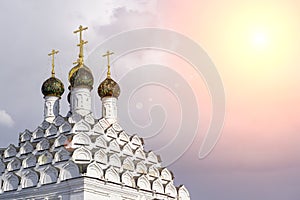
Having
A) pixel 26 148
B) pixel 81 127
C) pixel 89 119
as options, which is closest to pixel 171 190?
pixel 89 119

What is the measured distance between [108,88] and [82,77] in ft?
5.91

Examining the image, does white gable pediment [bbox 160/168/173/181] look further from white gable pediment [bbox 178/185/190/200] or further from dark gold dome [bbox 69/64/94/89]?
dark gold dome [bbox 69/64/94/89]

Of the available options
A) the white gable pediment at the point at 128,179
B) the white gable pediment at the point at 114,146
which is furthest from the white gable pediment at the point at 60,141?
the white gable pediment at the point at 128,179

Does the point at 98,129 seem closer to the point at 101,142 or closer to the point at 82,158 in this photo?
the point at 101,142

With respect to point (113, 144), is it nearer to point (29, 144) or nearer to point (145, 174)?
point (145, 174)

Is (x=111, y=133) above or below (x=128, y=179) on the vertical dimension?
above

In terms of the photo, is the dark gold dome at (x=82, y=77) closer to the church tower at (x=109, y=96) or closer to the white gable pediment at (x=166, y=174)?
the church tower at (x=109, y=96)

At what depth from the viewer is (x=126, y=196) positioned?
73.2 ft

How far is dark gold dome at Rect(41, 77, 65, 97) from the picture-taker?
86.2 feet

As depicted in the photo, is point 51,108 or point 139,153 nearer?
point 139,153

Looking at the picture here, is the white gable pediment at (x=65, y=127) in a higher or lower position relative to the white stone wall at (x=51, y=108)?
lower

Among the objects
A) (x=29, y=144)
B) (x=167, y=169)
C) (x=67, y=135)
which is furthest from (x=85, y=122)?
(x=167, y=169)

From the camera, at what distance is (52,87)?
26.3 meters

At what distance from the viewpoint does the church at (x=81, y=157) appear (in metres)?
21.2
